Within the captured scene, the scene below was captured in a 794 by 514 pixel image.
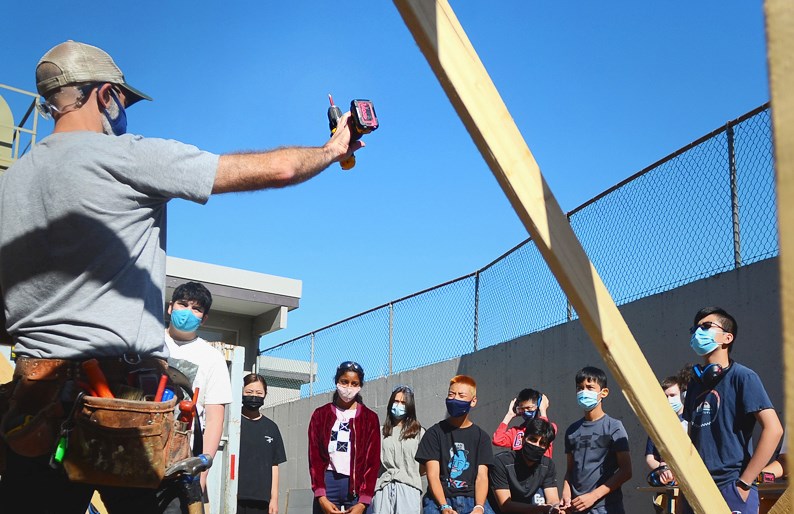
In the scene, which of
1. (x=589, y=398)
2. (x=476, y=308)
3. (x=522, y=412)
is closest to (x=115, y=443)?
(x=589, y=398)

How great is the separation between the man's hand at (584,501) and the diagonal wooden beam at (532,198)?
415 centimetres

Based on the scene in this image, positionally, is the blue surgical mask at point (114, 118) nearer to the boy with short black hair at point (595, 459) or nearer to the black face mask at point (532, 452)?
the boy with short black hair at point (595, 459)

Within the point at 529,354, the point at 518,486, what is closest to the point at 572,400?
the point at 529,354

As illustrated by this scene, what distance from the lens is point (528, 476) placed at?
6879mm

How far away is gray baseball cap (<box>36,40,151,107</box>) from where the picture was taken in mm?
2551

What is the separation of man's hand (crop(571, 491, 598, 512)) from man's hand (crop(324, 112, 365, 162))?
4.33 m

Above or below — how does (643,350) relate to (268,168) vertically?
above

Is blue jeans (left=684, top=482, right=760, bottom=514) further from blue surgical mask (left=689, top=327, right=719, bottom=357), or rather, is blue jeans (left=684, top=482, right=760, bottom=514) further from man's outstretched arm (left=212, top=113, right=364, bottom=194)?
man's outstretched arm (left=212, top=113, right=364, bottom=194)

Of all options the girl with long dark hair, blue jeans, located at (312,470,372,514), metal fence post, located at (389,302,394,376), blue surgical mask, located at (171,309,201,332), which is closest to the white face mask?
the girl with long dark hair

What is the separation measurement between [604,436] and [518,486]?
2.89 feet

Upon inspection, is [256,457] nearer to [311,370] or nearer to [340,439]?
[340,439]

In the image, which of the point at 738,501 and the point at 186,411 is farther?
the point at 738,501

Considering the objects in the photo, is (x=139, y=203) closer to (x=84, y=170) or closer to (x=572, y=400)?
(x=84, y=170)

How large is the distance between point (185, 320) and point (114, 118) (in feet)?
7.68
